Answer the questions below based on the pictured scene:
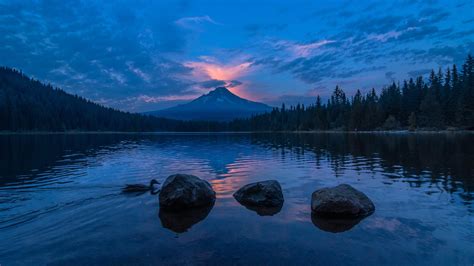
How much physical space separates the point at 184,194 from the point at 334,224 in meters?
7.86

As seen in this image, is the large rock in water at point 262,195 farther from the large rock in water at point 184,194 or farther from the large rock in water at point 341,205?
the large rock in water at point 341,205

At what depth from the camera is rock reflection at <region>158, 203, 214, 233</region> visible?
11916 mm

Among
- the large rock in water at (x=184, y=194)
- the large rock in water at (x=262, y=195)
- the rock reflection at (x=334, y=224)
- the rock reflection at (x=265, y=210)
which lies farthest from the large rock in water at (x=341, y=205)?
the large rock in water at (x=184, y=194)

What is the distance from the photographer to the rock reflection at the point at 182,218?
11.9 meters

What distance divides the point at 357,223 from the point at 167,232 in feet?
27.7

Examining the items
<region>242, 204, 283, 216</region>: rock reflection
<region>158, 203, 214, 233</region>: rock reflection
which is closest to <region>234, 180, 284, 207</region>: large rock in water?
<region>242, 204, 283, 216</region>: rock reflection

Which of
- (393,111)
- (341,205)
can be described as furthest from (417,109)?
(341,205)

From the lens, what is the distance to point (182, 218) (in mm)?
13234

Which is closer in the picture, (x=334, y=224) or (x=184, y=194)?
(x=334, y=224)

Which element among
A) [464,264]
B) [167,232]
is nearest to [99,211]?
[167,232]

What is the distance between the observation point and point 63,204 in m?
15.8

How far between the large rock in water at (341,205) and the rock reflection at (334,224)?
1.59 feet

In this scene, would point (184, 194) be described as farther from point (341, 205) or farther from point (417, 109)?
point (417, 109)

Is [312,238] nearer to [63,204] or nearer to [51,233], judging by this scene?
[51,233]
